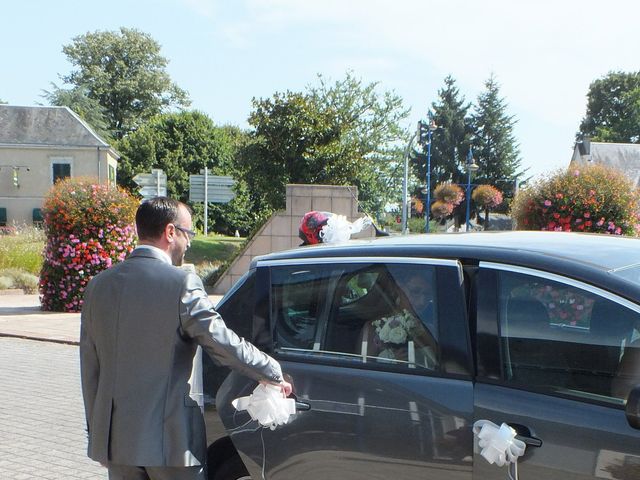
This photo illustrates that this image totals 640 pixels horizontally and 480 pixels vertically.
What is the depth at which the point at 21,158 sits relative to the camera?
170ft

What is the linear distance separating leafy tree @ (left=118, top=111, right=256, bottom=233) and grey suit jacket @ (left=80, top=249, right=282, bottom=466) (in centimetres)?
5179

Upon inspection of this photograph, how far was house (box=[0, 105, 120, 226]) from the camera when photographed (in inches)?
2024

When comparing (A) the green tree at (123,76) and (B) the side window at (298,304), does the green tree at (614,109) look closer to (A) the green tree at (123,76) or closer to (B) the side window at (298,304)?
(A) the green tree at (123,76)

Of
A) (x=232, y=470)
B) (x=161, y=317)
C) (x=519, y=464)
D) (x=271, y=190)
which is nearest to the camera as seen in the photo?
(x=519, y=464)

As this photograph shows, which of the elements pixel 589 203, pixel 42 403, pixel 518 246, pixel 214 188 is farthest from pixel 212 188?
pixel 518 246

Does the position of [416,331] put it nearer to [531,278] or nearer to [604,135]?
[531,278]

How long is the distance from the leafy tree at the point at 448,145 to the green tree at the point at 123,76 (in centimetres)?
2676

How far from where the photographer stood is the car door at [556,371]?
8.56 feet

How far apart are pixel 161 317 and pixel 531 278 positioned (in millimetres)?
1491

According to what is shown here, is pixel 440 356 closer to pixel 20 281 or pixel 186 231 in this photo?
pixel 186 231

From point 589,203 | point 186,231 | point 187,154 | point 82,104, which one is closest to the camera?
point 186,231

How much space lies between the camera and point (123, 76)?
74.4 meters

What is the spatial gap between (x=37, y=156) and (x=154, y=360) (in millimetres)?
53016

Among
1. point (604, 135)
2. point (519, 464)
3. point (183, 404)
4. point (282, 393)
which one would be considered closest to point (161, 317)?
point (183, 404)
